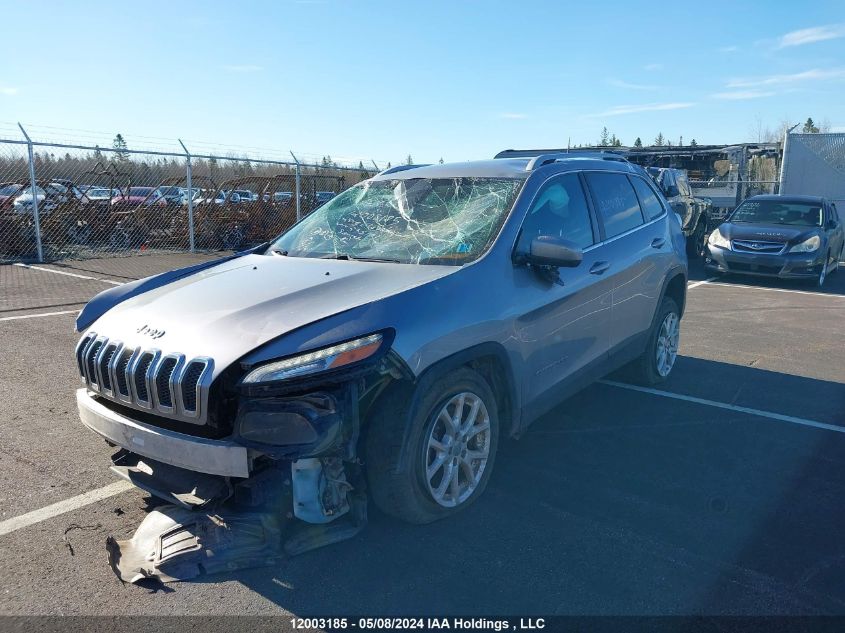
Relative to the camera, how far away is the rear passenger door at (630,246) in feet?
15.8

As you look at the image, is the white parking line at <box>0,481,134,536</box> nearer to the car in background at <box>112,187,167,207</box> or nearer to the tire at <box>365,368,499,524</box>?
the tire at <box>365,368,499,524</box>

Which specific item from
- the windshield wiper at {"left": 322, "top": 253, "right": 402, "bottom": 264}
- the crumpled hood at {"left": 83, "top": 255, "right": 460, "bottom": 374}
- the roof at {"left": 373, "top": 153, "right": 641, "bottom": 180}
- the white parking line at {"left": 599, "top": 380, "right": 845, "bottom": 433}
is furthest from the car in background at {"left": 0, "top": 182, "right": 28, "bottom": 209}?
the white parking line at {"left": 599, "top": 380, "right": 845, "bottom": 433}

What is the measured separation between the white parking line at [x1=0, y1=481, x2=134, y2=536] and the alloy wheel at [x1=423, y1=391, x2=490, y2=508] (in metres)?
1.78

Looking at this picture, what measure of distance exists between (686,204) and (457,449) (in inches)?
502

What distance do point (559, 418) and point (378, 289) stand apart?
2284 mm

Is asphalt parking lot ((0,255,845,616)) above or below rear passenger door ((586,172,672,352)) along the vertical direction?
below

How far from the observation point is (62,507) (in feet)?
11.8

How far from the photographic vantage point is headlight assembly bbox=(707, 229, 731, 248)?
12.4 metres

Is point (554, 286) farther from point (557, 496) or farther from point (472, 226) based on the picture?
point (557, 496)

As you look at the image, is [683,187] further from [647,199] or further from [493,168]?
[493,168]

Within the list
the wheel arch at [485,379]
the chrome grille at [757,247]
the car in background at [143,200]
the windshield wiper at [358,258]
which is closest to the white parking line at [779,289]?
the chrome grille at [757,247]

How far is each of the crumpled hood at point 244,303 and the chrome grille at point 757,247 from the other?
33.7 ft

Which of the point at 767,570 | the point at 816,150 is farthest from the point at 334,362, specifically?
the point at 816,150

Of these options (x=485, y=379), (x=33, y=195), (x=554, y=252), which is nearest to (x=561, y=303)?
(x=554, y=252)
